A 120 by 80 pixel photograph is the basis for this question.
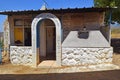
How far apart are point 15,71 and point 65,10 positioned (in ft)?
15.5

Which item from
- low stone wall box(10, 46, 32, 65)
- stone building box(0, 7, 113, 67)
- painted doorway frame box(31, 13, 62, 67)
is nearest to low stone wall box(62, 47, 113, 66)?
stone building box(0, 7, 113, 67)

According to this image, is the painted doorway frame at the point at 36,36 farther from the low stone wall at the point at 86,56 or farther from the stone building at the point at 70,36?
the low stone wall at the point at 86,56

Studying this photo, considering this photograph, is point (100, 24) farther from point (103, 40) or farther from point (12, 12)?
point (12, 12)

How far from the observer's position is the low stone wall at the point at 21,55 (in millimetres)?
14359

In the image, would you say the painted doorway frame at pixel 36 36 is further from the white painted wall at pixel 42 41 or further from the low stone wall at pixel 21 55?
the white painted wall at pixel 42 41

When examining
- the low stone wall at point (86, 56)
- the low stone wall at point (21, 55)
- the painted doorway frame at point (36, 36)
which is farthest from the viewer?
the low stone wall at point (21, 55)

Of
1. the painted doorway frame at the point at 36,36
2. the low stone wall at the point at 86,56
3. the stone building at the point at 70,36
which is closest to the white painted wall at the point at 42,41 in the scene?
the stone building at the point at 70,36

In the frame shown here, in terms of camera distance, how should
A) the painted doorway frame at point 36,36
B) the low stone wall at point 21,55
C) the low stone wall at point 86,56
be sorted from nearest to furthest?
the low stone wall at point 86,56, the painted doorway frame at point 36,36, the low stone wall at point 21,55

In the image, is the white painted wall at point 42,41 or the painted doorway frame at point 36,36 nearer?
the painted doorway frame at point 36,36

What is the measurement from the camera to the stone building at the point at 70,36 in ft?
44.2

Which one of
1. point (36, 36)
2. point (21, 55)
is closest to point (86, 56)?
point (36, 36)

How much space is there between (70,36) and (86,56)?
161 cm

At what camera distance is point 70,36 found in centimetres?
1384

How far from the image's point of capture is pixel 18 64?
578 inches
